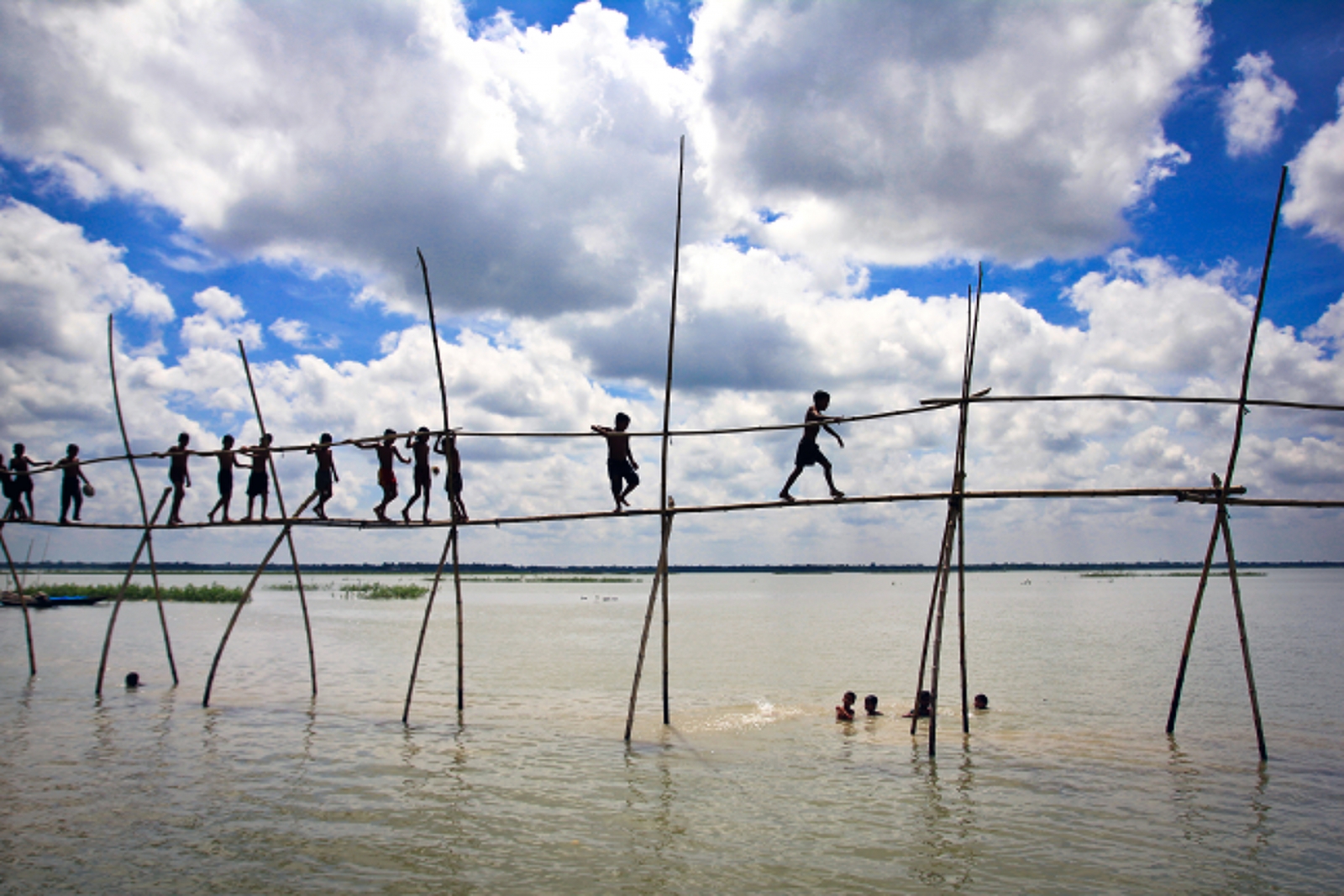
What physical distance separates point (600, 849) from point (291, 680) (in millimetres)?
12313

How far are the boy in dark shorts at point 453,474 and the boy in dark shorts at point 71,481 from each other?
8.07m

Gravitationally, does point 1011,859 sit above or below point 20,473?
below

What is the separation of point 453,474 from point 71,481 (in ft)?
27.9

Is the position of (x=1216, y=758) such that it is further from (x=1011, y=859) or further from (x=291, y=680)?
(x=291, y=680)

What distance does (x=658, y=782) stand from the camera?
9.11 meters

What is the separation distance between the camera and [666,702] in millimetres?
11781

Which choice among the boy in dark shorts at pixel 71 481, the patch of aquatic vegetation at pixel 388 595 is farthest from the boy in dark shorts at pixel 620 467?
the patch of aquatic vegetation at pixel 388 595

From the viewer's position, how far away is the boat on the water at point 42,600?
33.2 meters

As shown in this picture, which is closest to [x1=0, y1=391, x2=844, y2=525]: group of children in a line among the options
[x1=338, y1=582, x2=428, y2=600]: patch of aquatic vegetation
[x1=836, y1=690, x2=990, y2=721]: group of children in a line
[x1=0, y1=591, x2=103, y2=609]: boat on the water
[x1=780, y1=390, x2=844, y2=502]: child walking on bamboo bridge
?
[x1=780, y1=390, x2=844, y2=502]: child walking on bamboo bridge

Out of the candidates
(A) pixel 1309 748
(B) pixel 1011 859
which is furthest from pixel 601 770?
(A) pixel 1309 748

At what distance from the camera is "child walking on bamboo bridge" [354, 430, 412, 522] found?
39.0 ft

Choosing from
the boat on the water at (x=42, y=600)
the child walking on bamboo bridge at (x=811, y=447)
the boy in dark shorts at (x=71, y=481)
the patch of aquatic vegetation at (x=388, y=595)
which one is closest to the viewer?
the child walking on bamboo bridge at (x=811, y=447)

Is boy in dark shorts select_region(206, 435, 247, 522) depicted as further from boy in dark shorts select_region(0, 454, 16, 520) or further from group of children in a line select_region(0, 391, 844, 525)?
boy in dark shorts select_region(0, 454, 16, 520)

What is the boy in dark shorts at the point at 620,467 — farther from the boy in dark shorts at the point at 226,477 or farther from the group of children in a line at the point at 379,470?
the boy in dark shorts at the point at 226,477
